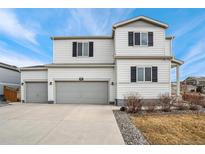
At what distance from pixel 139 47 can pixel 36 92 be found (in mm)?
10402

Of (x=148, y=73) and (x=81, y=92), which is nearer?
(x=148, y=73)

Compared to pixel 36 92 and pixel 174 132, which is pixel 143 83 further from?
pixel 36 92

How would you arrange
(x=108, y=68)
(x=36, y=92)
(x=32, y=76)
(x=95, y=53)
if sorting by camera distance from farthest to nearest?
(x=36, y=92) < (x=32, y=76) < (x=95, y=53) < (x=108, y=68)

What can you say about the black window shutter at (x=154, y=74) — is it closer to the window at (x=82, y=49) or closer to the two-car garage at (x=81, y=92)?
the two-car garage at (x=81, y=92)

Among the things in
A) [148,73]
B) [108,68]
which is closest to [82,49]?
[108,68]

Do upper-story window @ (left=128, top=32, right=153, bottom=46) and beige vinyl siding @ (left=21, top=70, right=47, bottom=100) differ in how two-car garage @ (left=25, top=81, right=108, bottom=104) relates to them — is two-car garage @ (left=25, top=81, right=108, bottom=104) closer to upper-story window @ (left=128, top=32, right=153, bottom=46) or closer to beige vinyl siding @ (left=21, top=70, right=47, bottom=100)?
beige vinyl siding @ (left=21, top=70, right=47, bottom=100)

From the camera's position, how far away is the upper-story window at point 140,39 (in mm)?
14789

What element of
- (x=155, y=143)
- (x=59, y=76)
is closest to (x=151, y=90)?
(x=59, y=76)

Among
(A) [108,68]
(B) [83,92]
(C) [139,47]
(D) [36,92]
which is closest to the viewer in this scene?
(C) [139,47]

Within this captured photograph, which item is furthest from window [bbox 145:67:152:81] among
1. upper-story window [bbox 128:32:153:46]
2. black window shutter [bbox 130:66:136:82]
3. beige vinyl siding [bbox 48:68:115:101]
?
beige vinyl siding [bbox 48:68:115:101]

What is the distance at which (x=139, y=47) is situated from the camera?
48.4 ft

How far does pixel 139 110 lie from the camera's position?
441 inches

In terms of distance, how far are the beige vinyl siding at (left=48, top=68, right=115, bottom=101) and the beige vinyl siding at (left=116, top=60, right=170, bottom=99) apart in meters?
1.48

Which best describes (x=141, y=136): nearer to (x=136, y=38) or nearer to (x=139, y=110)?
(x=139, y=110)
